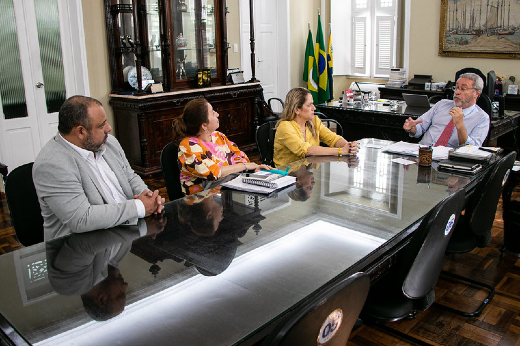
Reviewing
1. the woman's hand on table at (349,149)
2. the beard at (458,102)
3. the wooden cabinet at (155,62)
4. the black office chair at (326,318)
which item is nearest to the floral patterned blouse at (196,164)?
the woman's hand on table at (349,149)

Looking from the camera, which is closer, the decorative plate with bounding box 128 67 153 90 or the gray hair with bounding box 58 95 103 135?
the gray hair with bounding box 58 95 103 135

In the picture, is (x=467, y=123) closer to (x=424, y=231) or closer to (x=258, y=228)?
(x=424, y=231)

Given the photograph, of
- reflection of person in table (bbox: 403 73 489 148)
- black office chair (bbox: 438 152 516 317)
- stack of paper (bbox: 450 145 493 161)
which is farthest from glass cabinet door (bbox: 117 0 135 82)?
black office chair (bbox: 438 152 516 317)

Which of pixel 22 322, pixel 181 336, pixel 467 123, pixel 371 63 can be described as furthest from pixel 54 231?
pixel 371 63

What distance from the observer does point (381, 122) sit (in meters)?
4.92

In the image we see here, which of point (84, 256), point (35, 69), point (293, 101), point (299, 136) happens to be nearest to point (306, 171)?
point (299, 136)

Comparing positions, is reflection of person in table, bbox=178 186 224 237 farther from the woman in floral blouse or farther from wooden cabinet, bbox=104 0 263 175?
wooden cabinet, bbox=104 0 263 175

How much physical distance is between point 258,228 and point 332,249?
0.34 m

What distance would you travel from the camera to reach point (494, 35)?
6324 mm

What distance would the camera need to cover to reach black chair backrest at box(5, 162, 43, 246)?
2186 mm

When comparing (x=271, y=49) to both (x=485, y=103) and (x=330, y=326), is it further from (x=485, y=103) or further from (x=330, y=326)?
(x=330, y=326)

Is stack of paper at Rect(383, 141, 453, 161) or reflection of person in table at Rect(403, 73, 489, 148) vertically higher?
reflection of person in table at Rect(403, 73, 489, 148)

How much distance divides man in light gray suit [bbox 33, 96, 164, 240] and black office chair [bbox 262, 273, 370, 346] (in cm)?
106

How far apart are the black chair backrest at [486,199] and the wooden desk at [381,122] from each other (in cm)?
198
